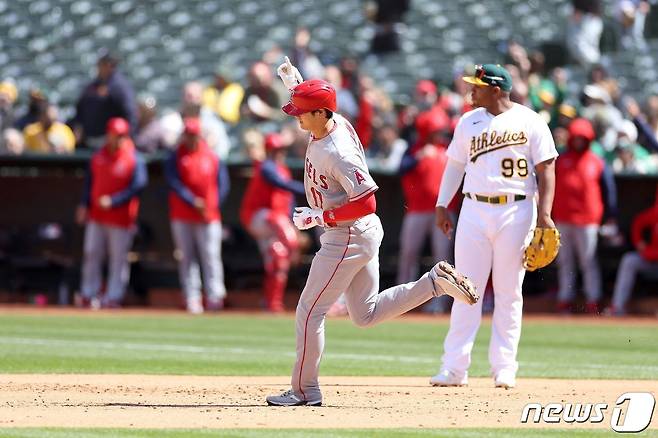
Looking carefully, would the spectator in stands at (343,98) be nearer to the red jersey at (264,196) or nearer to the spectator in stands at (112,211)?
the red jersey at (264,196)

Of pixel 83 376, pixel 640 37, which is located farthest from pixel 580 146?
pixel 83 376

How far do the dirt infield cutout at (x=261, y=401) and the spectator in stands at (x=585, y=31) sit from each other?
12556mm

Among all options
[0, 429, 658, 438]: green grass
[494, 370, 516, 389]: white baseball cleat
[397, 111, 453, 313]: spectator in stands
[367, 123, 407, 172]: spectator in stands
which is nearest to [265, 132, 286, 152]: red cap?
[397, 111, 453, 313]: spectator in stands

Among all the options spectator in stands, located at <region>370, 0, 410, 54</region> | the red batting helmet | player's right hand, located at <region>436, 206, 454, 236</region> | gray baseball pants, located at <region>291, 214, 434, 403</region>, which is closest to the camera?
the red batting helmet

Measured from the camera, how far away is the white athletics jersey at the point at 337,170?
7359 mm

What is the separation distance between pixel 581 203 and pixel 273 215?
3739 mm

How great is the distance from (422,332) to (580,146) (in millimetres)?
3753

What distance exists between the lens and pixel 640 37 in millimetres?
22750

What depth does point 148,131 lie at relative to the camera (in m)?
18.9

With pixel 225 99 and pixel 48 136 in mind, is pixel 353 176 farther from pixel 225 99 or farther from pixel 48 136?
pixel 225 99

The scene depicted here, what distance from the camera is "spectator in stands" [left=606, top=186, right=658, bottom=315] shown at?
16.5 meters

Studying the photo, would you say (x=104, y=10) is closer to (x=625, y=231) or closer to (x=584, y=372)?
(x=625, y=231)

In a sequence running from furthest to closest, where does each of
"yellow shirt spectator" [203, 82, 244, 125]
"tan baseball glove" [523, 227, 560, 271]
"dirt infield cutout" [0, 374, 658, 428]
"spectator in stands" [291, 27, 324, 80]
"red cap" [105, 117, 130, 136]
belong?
1. "spectator in stands" [291, 27, 324, 80]
2. "yellow shirt spectator" [203, 82, 244, 125]
3. "red cap" [105, 117, 130, 136]
4. "tan baseball glove" [523, 227, 560, 271]
5. "dirt infield cutout" [0, 374, 658, 428]

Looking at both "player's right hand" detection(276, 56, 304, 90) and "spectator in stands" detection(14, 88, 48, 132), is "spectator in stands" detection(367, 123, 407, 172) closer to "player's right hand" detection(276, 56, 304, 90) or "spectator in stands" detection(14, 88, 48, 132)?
"spectator in stands" detection(14, 88, 48, 132)
